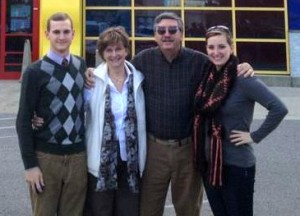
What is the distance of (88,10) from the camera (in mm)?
16578

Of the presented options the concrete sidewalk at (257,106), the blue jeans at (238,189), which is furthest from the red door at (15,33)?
the blue jeans at (238,189)

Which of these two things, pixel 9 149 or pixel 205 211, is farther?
pixel 9 149

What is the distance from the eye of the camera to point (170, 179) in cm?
402

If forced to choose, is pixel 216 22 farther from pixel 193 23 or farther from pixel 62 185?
pixel 62 185

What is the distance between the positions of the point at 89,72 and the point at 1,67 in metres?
13.9

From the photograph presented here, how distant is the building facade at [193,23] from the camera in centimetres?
1606

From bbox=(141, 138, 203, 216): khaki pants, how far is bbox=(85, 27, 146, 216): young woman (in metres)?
0.17

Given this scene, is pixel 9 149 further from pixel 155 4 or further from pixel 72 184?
pixel 155 4

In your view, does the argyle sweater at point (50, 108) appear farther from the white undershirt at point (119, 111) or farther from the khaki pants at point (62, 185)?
the white undershirt at point (119, 111)

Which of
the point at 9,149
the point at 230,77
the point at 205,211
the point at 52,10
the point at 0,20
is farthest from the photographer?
the point at 0,20

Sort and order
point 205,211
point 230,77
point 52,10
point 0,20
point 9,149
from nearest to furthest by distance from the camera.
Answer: point 230,77
point 205,211
point 9,149
point 52,10
point 0,20

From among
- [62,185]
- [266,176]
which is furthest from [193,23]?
[62,185]

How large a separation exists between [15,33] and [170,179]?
46.1 ft

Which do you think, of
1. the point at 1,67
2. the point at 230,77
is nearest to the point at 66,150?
the point at 230,77
